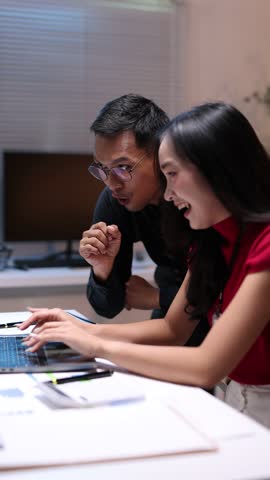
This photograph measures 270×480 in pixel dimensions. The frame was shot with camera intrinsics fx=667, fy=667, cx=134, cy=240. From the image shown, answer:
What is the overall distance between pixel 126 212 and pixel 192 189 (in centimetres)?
77

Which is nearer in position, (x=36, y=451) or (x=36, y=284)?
(x=36, y=451)

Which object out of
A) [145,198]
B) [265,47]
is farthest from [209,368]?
[265,47]

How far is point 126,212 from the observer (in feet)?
7.14

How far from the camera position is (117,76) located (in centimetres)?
414

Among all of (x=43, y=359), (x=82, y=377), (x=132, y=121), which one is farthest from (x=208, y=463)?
(x=132, y=121)

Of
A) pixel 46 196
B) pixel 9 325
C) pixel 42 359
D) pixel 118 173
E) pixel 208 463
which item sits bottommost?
pixel 46 196

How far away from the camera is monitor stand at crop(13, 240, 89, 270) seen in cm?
384

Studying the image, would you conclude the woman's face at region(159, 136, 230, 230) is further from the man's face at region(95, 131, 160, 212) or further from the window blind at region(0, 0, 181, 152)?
the window blind at region(0, 0, 181, 152)

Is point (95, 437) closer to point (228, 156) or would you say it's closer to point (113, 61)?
point (228, 156)

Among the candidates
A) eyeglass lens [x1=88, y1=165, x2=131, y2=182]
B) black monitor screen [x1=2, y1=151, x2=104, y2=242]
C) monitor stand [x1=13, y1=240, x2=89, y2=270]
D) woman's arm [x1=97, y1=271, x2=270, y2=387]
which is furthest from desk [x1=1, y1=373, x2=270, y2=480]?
black monitor screen [x1=2, y1=151, x2=104, y2=242]

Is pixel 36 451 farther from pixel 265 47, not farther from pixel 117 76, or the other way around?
pixel 265 47

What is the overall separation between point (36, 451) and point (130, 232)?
129 cm

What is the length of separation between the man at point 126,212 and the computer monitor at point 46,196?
5.74 ft

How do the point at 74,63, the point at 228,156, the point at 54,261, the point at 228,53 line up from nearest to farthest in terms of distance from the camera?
the point at 228,156 < the point at 54,261 < the point at 74,63 < the point at 228,53
